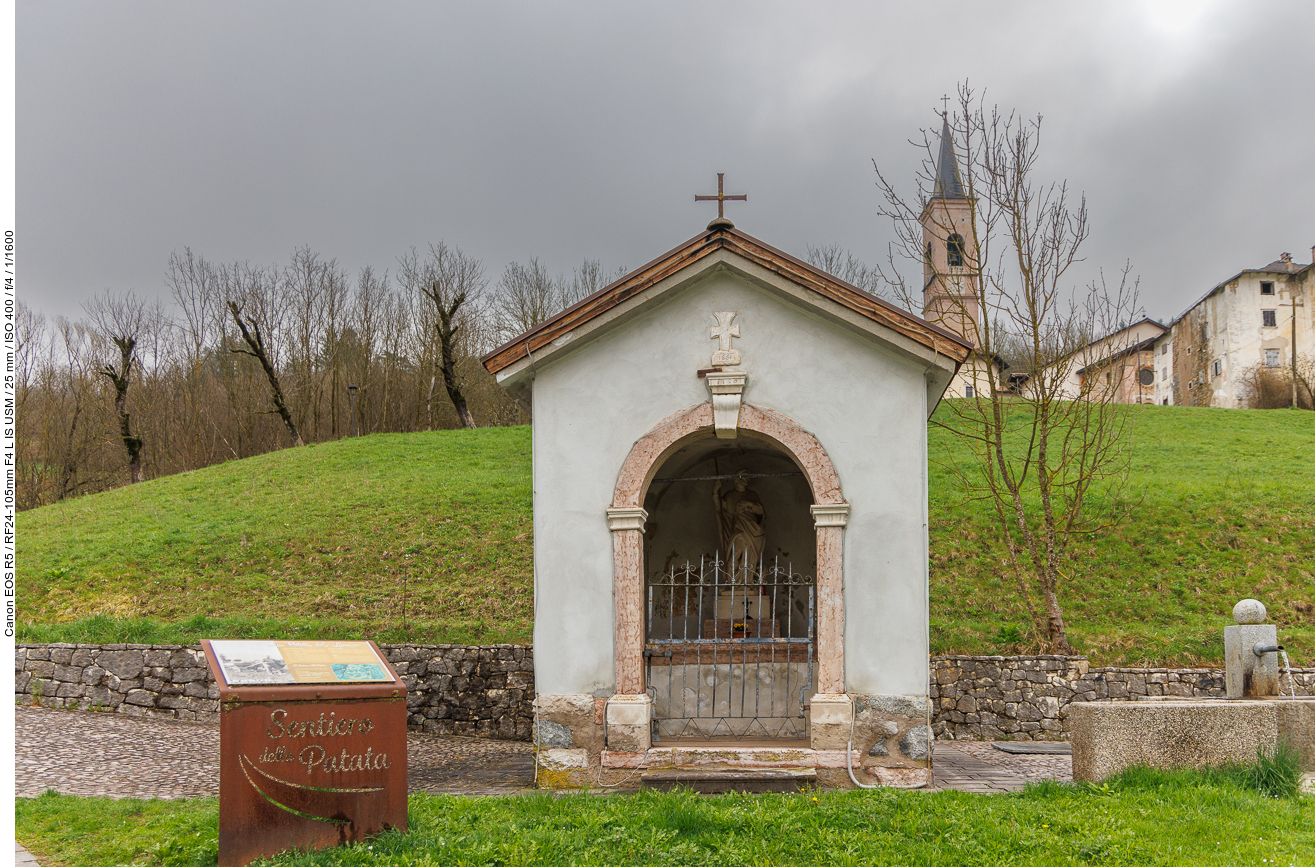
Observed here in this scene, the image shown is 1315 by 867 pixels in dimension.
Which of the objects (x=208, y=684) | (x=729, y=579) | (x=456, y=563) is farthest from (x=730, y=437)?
(x=456, y=563)

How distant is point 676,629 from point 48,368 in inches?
1198

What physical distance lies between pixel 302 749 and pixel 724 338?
4622 mm

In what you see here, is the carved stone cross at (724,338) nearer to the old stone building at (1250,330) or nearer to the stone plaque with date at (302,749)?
the stone plaque with date at (302,749)

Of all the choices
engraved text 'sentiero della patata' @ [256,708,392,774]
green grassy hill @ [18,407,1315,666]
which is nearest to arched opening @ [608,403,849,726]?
engraved text 'sentiero della patata' @ [256,708,392,774]

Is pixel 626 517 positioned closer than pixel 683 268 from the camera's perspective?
Yes

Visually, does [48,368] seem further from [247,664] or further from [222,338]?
[247,664]

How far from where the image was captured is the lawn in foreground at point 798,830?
4.71 meters

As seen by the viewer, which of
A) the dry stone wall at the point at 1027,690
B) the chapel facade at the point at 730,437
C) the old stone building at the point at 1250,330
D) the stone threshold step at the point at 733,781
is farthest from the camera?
the old stone building at the point at 1250,330

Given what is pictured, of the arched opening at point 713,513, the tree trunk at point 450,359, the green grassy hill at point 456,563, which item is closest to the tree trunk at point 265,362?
the tree trunk at point 450,359

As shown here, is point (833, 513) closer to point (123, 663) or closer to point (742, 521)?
point (742, 521)

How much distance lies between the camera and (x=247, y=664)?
16.1 ft

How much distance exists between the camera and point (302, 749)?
476 cm

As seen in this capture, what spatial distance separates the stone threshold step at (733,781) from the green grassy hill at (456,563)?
222 inches

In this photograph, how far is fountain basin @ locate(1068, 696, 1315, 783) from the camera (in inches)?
245
